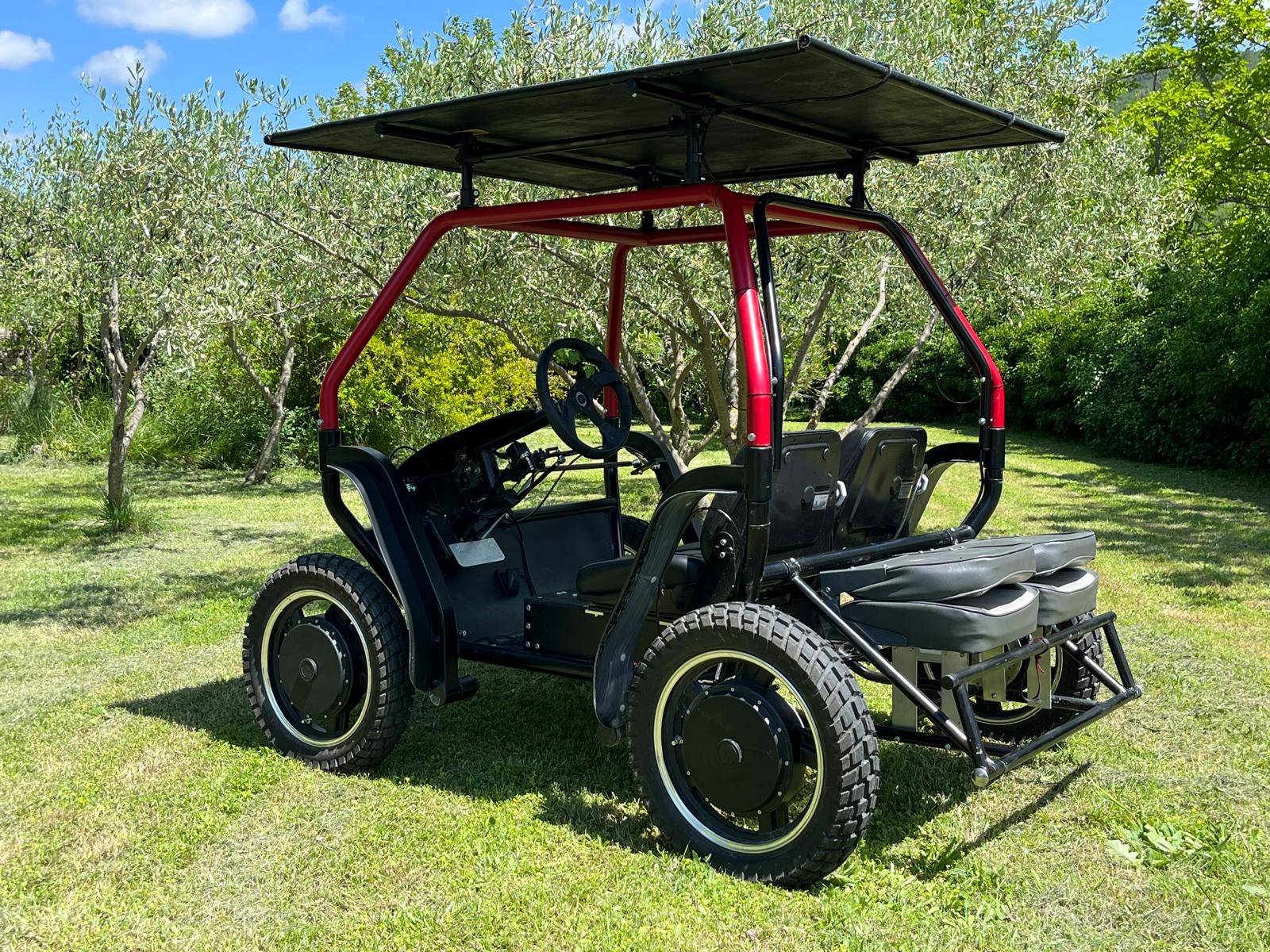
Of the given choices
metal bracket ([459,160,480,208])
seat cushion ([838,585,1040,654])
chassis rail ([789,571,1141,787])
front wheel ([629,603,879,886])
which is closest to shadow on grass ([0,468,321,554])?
metal bracket ([459,160,480,208])

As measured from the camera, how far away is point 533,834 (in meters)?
3.76

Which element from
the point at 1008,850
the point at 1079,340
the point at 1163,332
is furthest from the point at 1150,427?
the point at 1008,850

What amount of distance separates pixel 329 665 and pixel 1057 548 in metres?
2.39

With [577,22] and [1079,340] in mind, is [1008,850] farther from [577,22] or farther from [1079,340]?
[1079,340]

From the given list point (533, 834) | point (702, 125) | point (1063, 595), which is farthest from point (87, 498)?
point (1063, 595)

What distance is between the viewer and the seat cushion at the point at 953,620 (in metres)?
3.29

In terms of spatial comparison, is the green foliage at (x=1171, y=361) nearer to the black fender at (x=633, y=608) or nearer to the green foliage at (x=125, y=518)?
the green foliage at (x=125, y=518)

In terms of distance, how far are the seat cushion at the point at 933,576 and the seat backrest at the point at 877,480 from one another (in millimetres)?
474

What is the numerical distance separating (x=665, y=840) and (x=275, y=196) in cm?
A: 582

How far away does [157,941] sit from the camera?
317cm

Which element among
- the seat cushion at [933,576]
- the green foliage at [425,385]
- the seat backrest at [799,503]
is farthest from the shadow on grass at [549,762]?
the green foliage at [425,385]

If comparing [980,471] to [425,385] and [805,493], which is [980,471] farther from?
[425,385]

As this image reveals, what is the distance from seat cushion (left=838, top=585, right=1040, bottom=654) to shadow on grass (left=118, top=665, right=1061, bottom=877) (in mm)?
675

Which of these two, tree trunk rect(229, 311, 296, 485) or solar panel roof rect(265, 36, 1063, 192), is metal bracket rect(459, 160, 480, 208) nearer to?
solar panel roof rect(265, 36, 1063, 192)
